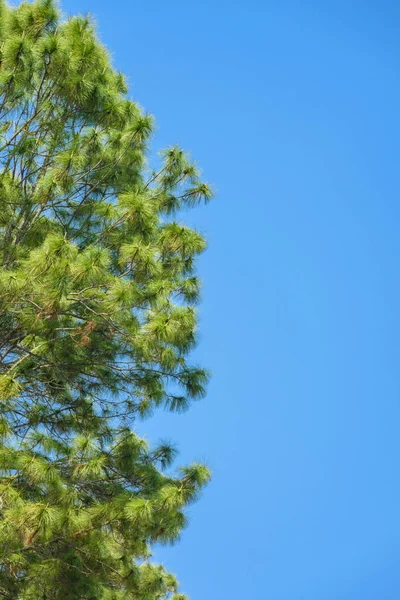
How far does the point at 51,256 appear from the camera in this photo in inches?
211

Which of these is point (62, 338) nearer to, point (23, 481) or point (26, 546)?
point (23, 481)

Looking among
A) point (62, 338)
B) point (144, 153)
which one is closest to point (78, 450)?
point (62, 338)

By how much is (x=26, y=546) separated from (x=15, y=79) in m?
3.73

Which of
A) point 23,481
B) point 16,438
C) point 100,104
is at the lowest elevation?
point 23,481

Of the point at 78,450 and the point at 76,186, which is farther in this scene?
the point at 76,186

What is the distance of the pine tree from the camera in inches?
218

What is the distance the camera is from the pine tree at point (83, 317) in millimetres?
5547

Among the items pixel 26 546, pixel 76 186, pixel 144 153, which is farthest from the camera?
pixel 144 153

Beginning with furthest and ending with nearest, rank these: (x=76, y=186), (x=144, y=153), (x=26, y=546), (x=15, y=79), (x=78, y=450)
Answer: (x=144, y=153)
(x=76, y=186)
(x=15, y=79)
(x=78, y=450)
(x=26, y=546)

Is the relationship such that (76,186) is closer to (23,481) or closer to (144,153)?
(144,153)

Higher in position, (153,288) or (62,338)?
(153,288)

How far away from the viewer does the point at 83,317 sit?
6.20 meters

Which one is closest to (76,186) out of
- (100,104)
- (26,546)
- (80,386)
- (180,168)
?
(100,104)

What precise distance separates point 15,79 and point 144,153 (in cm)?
153
